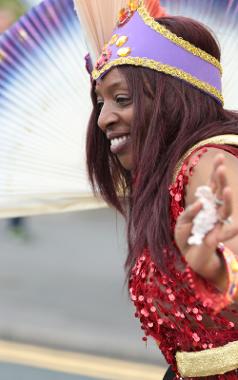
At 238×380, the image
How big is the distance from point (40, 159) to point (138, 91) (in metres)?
1.11

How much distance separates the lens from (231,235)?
1.28 metres

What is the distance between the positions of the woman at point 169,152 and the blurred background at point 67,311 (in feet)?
2.37

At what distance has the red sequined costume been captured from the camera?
1.61 meters

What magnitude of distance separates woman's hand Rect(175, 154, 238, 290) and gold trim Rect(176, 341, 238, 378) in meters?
0.36

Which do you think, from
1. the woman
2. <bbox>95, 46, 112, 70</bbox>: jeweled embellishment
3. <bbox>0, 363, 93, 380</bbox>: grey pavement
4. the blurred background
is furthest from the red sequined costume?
<bbox>0, 363, 93, 380</bbox>: grey pavement

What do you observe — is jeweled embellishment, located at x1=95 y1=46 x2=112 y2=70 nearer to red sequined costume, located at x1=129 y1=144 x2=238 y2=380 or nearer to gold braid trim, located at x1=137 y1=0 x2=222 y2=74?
gold braid trim, located at x1=137 y1=0 x2=222 y2=74

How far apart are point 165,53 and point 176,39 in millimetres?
51

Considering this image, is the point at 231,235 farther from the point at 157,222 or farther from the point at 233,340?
the point at 233,340

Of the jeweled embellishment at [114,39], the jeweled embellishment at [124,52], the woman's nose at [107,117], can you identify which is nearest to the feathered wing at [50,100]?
the jeweled embellishment at [114,39]

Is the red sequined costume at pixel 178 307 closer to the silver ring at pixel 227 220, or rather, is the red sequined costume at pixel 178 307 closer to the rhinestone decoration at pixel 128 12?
the silver ring at pixel 227 220

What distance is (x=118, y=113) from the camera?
181 cm

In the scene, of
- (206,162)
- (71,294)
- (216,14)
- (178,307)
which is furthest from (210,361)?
(71,294)

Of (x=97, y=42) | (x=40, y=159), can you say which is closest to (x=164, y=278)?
(x=97, y=42)

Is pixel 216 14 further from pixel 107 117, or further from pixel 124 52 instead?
pixel 107 117
